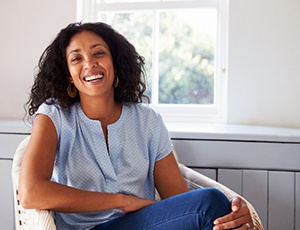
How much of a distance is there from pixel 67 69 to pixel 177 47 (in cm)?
96

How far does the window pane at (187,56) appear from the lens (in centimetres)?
242

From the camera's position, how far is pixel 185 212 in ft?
4.35

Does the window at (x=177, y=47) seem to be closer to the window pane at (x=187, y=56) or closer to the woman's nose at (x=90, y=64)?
the window pane at (x=187, y=56)

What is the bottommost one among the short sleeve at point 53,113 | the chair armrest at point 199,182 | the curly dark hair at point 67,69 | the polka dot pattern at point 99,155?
the chair armrest at point 199,182

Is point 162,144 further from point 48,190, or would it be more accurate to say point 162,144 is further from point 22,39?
point 22,39

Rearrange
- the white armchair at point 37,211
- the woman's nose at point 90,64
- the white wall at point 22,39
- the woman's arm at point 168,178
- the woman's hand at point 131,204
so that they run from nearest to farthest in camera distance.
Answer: the white armchair at point 37,211, the woman's hand at point 131,204, the woman's nose at point 90,64, the woman's arm at point 168,178, the white wall at point 22,39

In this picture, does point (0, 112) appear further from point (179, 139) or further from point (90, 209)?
point (90, 209)

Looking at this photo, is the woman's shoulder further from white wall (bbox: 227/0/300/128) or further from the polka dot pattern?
white wall (bbox: 227/0/300/128)

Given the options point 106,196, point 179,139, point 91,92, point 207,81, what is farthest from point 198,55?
point 106,196

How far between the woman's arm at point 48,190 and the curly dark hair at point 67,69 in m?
0.15

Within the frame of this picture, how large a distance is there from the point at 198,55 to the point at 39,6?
0.87m

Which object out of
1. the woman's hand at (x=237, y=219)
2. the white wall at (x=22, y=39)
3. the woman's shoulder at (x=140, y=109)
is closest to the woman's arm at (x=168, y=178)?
the woman's shoulder at (x=140, y=109)

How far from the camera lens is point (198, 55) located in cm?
244

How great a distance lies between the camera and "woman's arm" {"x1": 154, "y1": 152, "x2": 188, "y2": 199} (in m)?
1.63
